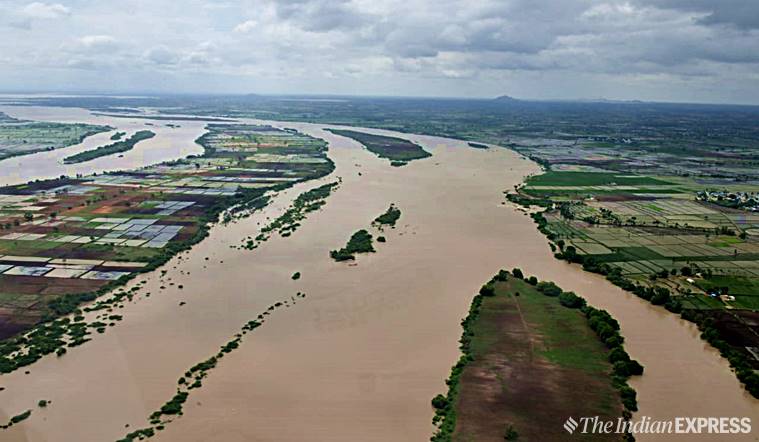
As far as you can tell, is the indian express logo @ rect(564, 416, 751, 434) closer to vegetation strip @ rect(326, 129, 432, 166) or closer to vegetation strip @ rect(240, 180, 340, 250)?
vegetation strip @ rect(240, 180, 340, 250)

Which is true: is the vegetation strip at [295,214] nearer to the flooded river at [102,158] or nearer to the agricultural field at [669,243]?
the agricultural field at [669,243]

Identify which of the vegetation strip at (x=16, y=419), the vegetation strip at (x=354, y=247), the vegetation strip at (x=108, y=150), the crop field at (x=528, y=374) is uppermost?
the vegetation strip at (x=108, y=150)

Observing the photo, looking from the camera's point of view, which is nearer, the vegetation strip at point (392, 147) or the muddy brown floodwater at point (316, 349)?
the muddy brown floodwater at point (316, 349)

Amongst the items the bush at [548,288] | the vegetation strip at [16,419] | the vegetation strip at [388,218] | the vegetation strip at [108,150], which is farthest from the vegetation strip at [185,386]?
the vegetation strip at [108,150]

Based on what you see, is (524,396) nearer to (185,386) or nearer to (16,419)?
(185,386)

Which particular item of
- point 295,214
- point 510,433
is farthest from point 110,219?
point 510,433

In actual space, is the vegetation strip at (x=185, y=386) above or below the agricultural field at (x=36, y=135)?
below
